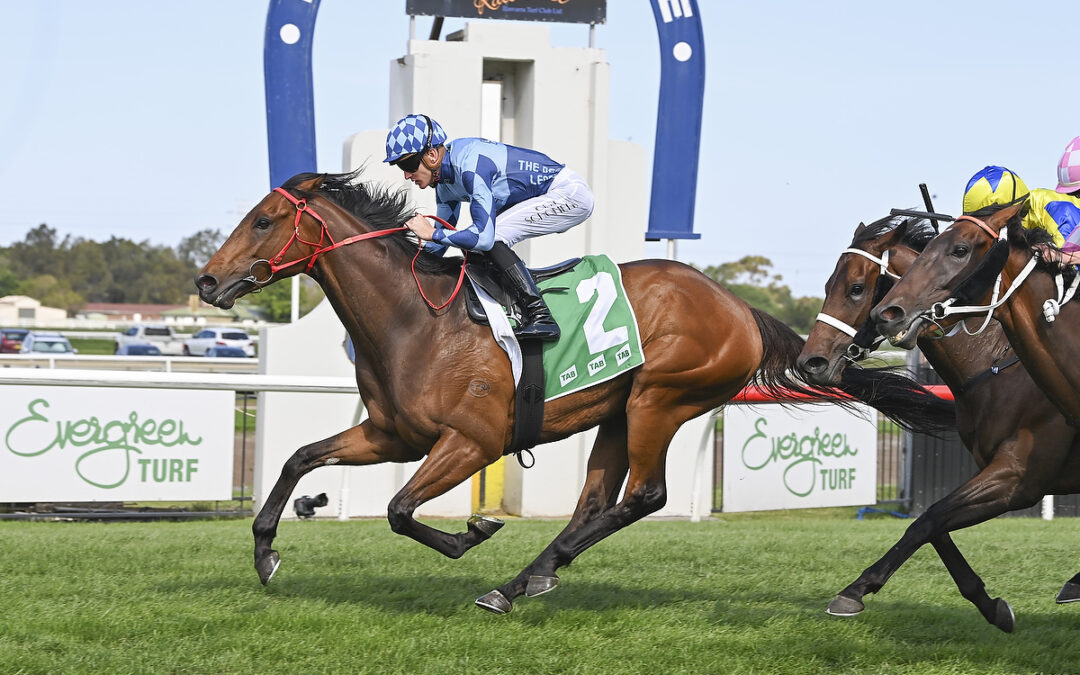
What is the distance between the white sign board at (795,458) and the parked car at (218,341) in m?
31.1

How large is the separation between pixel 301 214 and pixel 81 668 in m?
1.81

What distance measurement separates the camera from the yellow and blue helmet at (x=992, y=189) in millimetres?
4133

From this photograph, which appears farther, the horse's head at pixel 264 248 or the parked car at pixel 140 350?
the parked car at pixel 140 350

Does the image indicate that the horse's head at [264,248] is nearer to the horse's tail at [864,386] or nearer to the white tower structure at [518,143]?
the horse's tail at [864,386]

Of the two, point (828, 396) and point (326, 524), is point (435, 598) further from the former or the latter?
point (326, 524)

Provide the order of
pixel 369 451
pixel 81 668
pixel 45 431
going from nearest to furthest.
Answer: pixel 81 668 < pixel 369 451 < pixel 45 431

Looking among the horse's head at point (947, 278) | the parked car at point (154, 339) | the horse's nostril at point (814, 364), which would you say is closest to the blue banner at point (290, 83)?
the horse's nostril at point (814, 364)

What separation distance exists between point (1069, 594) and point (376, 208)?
10.1 feet

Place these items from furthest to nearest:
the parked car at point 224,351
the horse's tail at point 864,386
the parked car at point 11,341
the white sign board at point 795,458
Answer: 1. the parked car at point 224,351
2. the parked car at point 11,341
3. the white sign board at point 795,458
4. the horse's tail at point 864,386

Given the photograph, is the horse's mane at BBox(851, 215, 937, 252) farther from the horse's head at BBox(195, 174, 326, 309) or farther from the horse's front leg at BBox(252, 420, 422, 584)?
the horse's head at BBox(195, 174, 326, 309)

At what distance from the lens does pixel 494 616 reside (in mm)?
4582

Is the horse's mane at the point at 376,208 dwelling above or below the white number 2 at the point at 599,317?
above

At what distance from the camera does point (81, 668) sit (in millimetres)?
3684

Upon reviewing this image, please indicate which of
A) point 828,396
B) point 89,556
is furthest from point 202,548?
point 828,396
